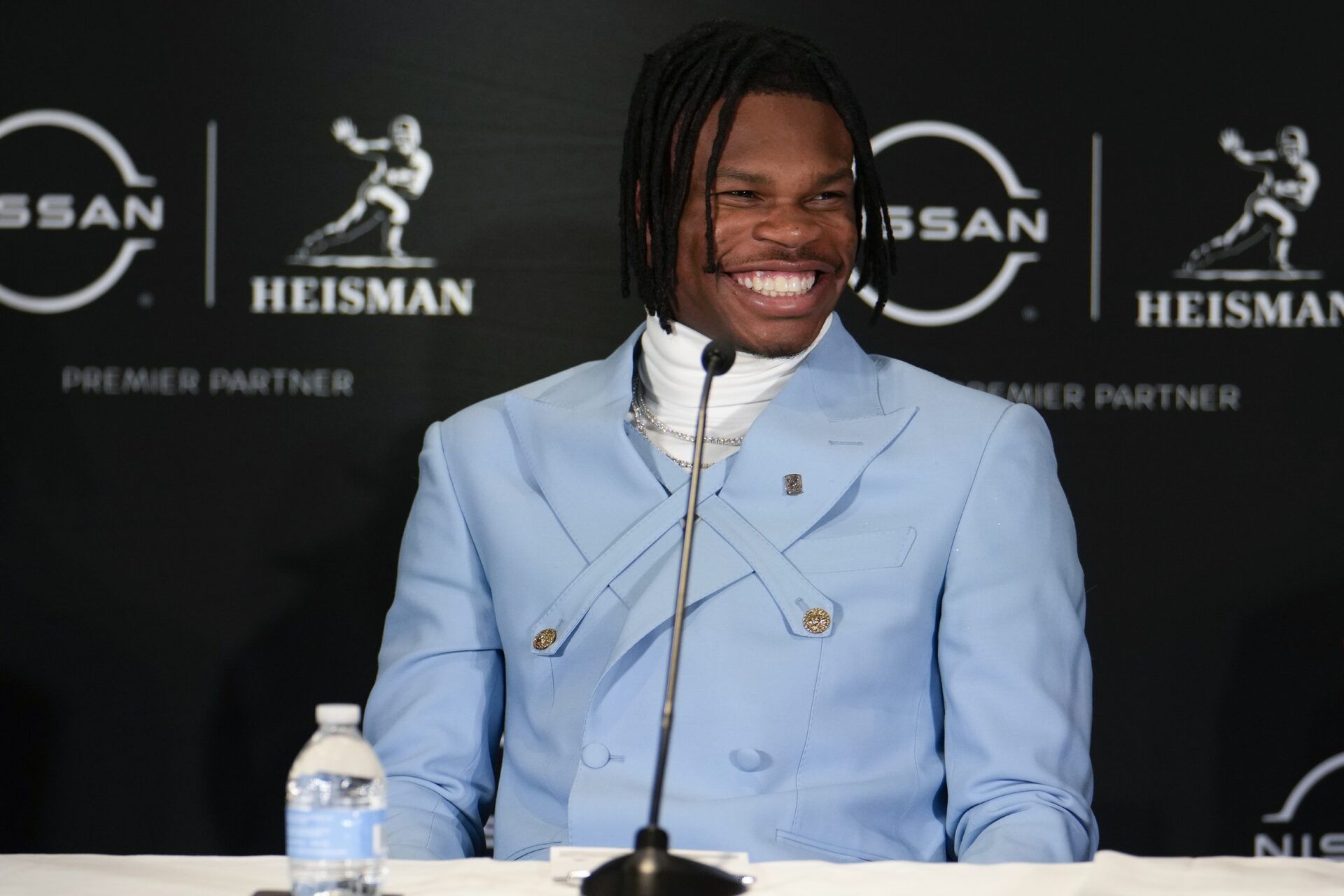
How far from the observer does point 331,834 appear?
46.7 inches

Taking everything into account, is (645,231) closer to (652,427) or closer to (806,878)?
(652,427)

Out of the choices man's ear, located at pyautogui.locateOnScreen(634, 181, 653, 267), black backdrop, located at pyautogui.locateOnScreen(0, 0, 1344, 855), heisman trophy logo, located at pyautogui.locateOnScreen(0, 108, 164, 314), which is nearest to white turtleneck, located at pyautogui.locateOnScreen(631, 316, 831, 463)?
man's ear, located at pyautogui.locateOnScreen(634, 181, 653, 267)

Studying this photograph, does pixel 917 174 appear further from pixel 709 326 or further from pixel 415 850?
pixel 415 850

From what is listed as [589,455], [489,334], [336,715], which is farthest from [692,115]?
[336,715]

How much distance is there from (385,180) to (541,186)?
0.25 m

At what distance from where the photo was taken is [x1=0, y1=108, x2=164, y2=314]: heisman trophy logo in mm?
2758

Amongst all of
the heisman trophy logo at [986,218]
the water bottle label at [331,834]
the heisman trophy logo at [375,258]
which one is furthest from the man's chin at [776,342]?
the water bottle label at [331,834]

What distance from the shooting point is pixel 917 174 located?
9.09 feet

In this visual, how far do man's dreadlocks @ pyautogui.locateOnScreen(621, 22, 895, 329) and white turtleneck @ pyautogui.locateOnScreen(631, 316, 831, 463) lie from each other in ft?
0.21

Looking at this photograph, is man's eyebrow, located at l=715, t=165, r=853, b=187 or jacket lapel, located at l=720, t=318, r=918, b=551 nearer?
jacket lapel, located at l=720, t=318, r=918, b=551

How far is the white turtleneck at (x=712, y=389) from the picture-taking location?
2.10 metres

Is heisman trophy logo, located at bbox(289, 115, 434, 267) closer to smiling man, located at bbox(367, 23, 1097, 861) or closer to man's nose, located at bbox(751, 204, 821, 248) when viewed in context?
smiling man, located at bbox(367, 23, 1097, 861)

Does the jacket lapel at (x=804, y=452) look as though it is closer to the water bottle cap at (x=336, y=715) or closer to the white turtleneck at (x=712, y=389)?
the white turtleneck at (x=712, y=389)

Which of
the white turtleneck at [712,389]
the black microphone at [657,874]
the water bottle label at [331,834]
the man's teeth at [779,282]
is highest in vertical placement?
the man's teeth at [779,282]
